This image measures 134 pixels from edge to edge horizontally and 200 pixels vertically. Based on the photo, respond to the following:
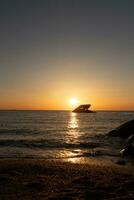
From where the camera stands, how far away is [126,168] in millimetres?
17781

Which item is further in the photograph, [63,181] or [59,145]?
[59,145]

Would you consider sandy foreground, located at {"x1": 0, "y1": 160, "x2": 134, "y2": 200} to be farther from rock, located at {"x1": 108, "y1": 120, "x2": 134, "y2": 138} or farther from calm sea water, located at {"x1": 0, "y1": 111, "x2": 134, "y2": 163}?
rock, located at {"x1": 108, "y1": 120, "x2": 134, "y2": 138}

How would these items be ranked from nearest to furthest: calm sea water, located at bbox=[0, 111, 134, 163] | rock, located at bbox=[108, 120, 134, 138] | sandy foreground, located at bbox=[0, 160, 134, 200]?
1. sandy foreground, located at bbox=[0, 160, 134, 200]
2. calm sea water, located at bbox=[0, 111, 134, 163]
3. rock, located at bbox=[108, 120, 134, 138]

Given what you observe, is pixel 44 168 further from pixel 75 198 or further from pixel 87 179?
pixel 75 198

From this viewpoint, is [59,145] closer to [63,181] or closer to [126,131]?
[126,131]

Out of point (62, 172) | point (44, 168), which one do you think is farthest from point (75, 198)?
point (44, 168)

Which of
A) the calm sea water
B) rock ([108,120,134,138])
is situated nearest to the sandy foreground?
the calm sea water

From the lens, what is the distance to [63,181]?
14.0 m

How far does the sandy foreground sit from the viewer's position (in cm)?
1138

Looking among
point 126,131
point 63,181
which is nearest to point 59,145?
point 126,131

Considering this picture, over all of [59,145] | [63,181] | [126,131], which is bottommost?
[63,181]

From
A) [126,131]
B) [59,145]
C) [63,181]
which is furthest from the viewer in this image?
[126,131]

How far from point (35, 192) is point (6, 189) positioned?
1.29m

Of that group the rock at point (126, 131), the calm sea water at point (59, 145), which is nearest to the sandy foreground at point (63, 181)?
the calm sea water at point (59, 145)
